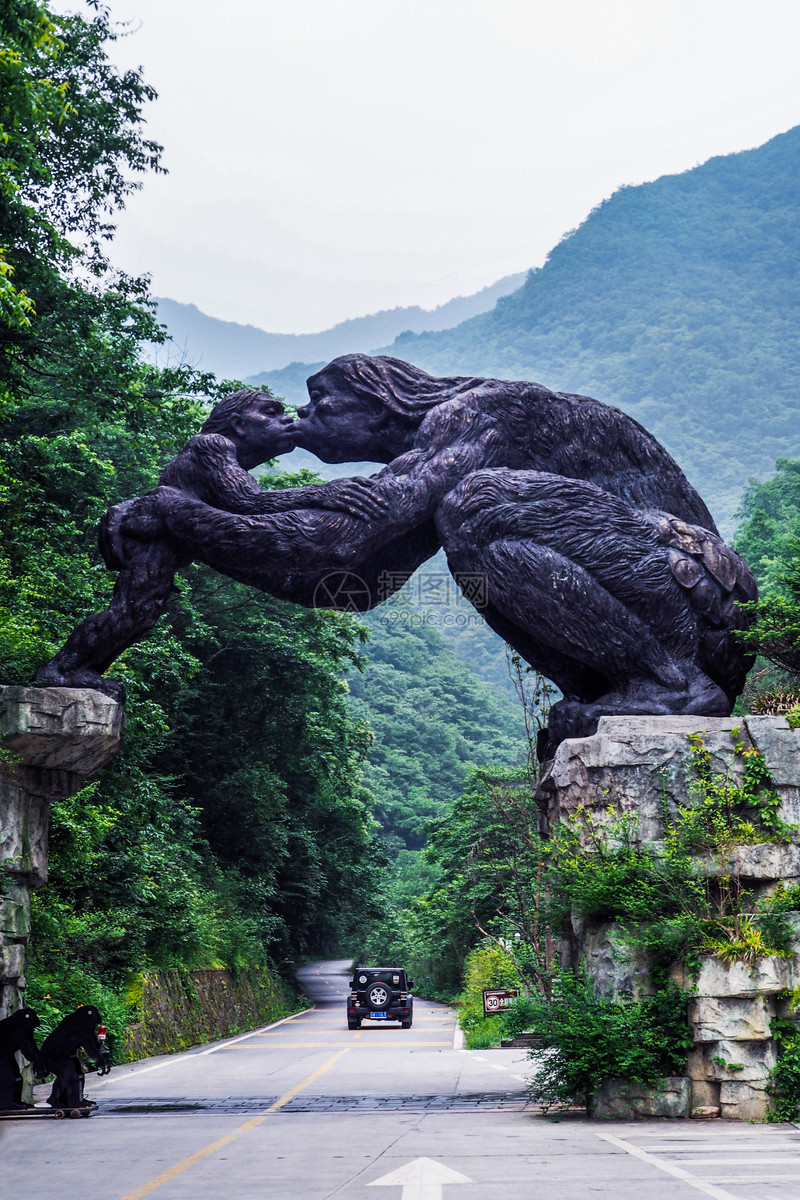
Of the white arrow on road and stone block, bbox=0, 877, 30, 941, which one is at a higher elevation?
stone block, bbox=0, 877, 30, 941

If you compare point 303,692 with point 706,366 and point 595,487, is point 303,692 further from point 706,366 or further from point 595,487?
Answer: point 706,366

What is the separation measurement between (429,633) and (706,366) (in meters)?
62.0

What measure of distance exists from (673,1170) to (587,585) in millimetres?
4190

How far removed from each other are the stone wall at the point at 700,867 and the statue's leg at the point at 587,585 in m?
0.62

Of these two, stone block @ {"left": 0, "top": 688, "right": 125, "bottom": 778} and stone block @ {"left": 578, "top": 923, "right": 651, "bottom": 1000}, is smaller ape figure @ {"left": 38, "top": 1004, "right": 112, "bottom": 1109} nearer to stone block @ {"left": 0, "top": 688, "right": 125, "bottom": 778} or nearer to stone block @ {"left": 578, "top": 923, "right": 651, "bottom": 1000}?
stone block @ {"left": 0, "top": 688, "right": 125, "bottom": 778}

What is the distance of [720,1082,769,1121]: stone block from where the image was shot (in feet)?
23.7

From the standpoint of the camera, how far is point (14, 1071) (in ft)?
28.9

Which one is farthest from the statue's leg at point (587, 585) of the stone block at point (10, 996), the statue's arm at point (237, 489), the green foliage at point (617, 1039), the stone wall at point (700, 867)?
the stone block at point (10, 996)

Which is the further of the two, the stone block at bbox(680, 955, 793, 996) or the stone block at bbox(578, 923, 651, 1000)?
the stone block at bbox(578, 923, 651, 1000)

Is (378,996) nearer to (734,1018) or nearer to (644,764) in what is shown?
(644,764)

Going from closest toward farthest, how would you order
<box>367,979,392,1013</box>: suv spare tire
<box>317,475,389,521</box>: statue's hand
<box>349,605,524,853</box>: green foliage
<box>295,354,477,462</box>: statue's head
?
<box>317,475,389,521</box>: statue's hand
<box>295,354,477,462</box>: statue's head
<box>367,979,392,1013</box>: suv spare tire
<box>349,605,524,853</box>: green foliage

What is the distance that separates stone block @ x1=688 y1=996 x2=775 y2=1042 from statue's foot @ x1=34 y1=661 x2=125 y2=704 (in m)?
4.71

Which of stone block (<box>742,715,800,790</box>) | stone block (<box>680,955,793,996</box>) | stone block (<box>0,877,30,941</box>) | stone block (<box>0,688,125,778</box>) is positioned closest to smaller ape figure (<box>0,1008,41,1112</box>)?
stone block (<box>0,877,30,941</box>)

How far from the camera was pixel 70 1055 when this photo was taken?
9.02 meters
